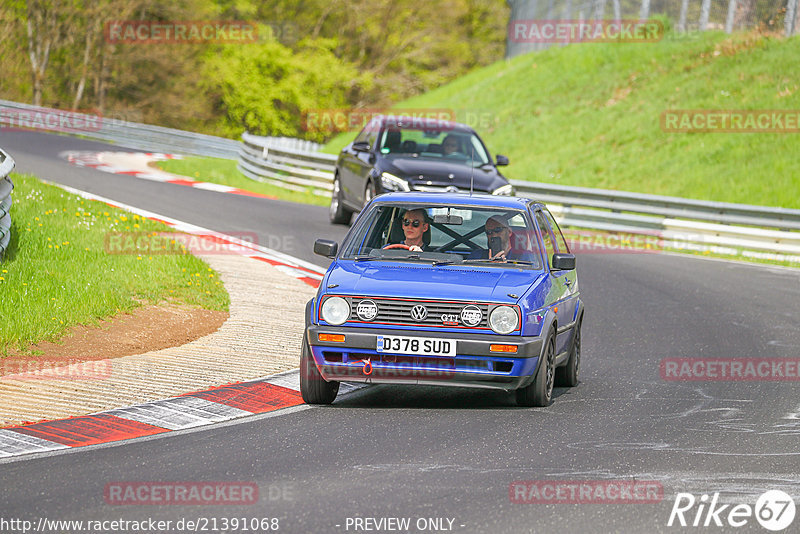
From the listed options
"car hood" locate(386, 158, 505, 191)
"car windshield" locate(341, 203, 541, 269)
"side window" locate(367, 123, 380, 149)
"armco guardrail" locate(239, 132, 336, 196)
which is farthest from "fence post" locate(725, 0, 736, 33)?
"car windshield" locate(341, 203, 541, 269)

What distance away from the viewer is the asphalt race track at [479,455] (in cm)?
575

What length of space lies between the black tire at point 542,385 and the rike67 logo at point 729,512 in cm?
235

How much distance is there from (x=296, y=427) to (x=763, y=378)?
468 cm

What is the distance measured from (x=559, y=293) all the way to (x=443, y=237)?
3.36 feet

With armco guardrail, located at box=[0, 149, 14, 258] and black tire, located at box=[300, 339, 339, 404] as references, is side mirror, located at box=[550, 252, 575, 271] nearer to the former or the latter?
black tire, located at box=[300, 339, 339, 404]

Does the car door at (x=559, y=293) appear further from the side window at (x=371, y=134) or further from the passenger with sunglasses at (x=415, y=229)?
the side window at (x=371, y=134)

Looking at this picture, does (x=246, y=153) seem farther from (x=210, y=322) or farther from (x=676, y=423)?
(x=676, y=423)

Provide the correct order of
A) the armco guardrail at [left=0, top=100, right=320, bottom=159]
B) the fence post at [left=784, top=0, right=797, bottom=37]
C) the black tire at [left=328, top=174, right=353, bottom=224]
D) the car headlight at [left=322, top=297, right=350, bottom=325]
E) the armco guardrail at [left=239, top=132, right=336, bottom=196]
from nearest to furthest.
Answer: the car headlight at [left=322, top=297, right=350, bottom=325], the black tire at [left=328, top=174, right=353, bottom=224], the armco guardrail at [left=239, top=132, right=336, bottom=196], the fence post at [left=784, top=0, right=797, bottom=37], the armco guardrail at [left=0, top=100, right=320, bottom=159]

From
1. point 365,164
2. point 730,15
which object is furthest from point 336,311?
point 730,15

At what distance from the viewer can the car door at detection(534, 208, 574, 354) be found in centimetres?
900

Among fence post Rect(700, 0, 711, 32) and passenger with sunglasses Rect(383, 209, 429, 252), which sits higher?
fence post Rect(700, 0, 711, 32)

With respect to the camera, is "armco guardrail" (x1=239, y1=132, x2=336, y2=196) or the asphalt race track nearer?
the asphalt race track

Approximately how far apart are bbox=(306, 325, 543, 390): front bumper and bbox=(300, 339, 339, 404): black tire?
0.12 meters

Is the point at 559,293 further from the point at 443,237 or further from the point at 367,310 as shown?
the point at 367,310
